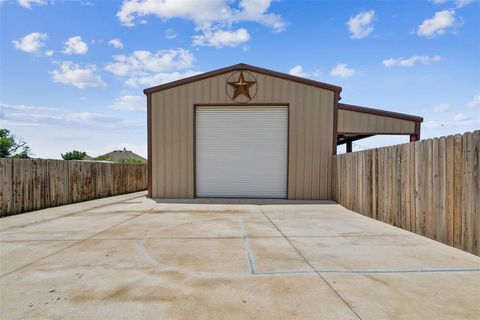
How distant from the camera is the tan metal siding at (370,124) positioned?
1239 cm

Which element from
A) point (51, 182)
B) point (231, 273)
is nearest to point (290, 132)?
point (231, 273)

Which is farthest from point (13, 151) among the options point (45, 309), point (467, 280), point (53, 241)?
point (467, 280)

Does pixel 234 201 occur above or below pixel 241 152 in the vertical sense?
below

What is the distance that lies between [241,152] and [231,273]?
8954 mm

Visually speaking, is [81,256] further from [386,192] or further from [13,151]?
[13,151]

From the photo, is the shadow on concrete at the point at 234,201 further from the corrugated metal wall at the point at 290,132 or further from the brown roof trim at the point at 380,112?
the brown roof trim at the point at 380,112

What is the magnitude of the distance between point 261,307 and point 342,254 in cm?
223

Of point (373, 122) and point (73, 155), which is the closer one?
point (373, 122)

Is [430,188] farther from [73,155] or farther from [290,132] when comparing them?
[73,155]

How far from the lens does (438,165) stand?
17.2 feet

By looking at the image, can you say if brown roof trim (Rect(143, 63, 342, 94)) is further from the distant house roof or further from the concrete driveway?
the distant house roof

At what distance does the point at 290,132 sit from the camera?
39.5 ft

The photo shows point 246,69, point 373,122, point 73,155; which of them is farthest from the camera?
point 73,155

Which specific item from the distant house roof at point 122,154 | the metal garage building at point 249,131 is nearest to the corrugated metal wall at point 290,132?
the metal garage building at point 249,131
